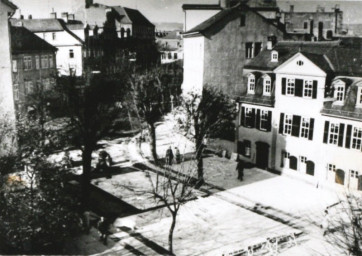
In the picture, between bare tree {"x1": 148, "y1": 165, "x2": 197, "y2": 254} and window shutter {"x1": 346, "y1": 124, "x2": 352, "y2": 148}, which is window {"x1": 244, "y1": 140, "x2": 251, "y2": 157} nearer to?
bare tree {"x1": 148, "y1": 165, "x2": 197, "y2": 254}

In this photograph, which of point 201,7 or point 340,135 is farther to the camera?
point 201,7

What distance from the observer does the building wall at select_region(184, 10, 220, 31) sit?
45.5 m

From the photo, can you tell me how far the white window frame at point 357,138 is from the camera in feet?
92.5

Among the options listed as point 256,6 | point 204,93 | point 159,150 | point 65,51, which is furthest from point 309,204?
point 65,51

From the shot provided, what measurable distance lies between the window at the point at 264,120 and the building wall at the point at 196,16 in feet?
49.3

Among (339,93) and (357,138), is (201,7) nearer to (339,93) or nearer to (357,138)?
(339,93)

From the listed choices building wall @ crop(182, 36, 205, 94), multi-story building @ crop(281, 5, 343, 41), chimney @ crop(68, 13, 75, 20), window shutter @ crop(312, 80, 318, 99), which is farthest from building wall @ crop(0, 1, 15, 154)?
multi-story building @ crop(281, 5, 343, 41)

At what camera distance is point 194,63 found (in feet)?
141

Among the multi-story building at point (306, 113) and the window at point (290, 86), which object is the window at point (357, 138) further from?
the window at point (290, 86)

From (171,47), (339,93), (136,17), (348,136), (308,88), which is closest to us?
(348,136)

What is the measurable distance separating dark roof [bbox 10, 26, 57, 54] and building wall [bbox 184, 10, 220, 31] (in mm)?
18680

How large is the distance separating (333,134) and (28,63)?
1407 inches

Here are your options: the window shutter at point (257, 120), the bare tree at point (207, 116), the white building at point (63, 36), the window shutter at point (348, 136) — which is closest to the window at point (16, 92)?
the white building at point (63, 36)

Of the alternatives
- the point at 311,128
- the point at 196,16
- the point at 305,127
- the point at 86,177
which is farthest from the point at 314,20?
the point at 86,177
